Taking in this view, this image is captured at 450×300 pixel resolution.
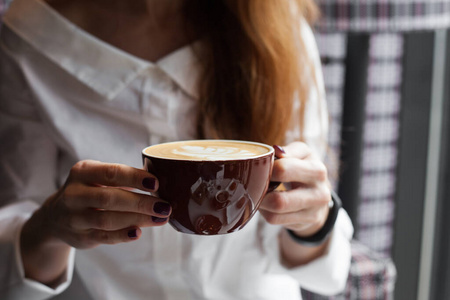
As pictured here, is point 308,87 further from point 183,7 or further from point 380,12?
point 380,12

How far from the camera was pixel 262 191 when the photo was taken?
47 cm

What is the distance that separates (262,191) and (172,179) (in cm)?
10

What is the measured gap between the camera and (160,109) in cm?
85

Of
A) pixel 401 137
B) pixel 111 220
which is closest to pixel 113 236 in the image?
pixel 111 220

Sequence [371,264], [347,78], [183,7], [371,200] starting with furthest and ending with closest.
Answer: [371,200] < [347,78] < [371,264] < [183,7]

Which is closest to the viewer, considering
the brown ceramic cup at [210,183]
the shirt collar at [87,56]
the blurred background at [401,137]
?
the brown ceramic cup at [210,183]

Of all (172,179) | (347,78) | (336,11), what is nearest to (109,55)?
(172,179)

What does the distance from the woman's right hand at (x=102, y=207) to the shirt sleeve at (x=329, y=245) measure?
1.46 feet

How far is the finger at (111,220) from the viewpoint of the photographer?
0.47 meters

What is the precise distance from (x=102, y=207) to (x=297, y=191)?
23 cm

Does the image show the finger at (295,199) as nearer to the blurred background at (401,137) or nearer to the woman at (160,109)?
the woman at (160,109)

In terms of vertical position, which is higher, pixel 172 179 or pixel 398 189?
pixel 172 179

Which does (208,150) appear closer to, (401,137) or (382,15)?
(382,15)

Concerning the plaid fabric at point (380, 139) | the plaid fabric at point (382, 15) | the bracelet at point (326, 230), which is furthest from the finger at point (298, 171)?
the plaid fabric at point (380, 139)
